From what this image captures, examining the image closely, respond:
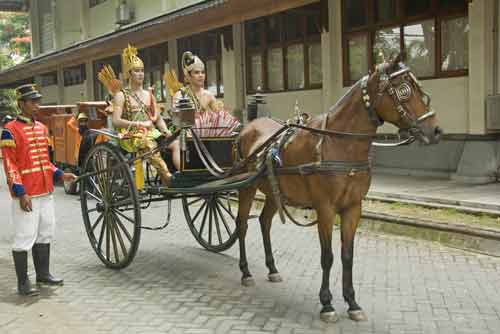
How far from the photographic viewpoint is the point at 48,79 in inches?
1342

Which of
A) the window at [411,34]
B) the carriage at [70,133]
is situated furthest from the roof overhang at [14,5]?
the window at [411,34]

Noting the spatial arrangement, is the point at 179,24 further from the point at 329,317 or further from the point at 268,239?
the point at 329,317

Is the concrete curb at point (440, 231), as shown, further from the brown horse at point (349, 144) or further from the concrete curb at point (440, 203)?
the brown horse at point (349, 144)

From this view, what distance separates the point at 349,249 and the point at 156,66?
18635mm

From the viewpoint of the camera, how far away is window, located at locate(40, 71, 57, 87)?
3358 cm

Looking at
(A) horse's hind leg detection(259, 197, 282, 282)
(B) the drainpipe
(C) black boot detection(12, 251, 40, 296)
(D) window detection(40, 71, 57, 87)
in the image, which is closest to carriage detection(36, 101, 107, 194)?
(C) black boot detection(12, 251, 40, 296)

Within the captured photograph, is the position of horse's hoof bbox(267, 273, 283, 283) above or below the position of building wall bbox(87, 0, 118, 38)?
below

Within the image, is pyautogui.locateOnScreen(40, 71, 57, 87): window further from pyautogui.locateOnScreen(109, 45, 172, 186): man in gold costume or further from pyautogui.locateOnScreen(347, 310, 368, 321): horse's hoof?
pyautogui.locateOnScreen(347, 310, 368, 321): horse's hoof

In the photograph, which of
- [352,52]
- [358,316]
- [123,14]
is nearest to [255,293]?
[358,316]

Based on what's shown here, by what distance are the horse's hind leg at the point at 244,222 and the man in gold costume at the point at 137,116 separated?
87 centimetres

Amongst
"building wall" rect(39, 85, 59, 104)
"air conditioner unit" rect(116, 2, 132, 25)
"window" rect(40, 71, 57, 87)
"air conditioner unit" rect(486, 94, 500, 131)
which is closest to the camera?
"air conditioner unit" rect(486, 94, 500, 131)

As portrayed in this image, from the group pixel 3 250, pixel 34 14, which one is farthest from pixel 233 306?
pixel 34 14

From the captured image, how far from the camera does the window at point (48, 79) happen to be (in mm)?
33575

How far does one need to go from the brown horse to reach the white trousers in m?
2.63
